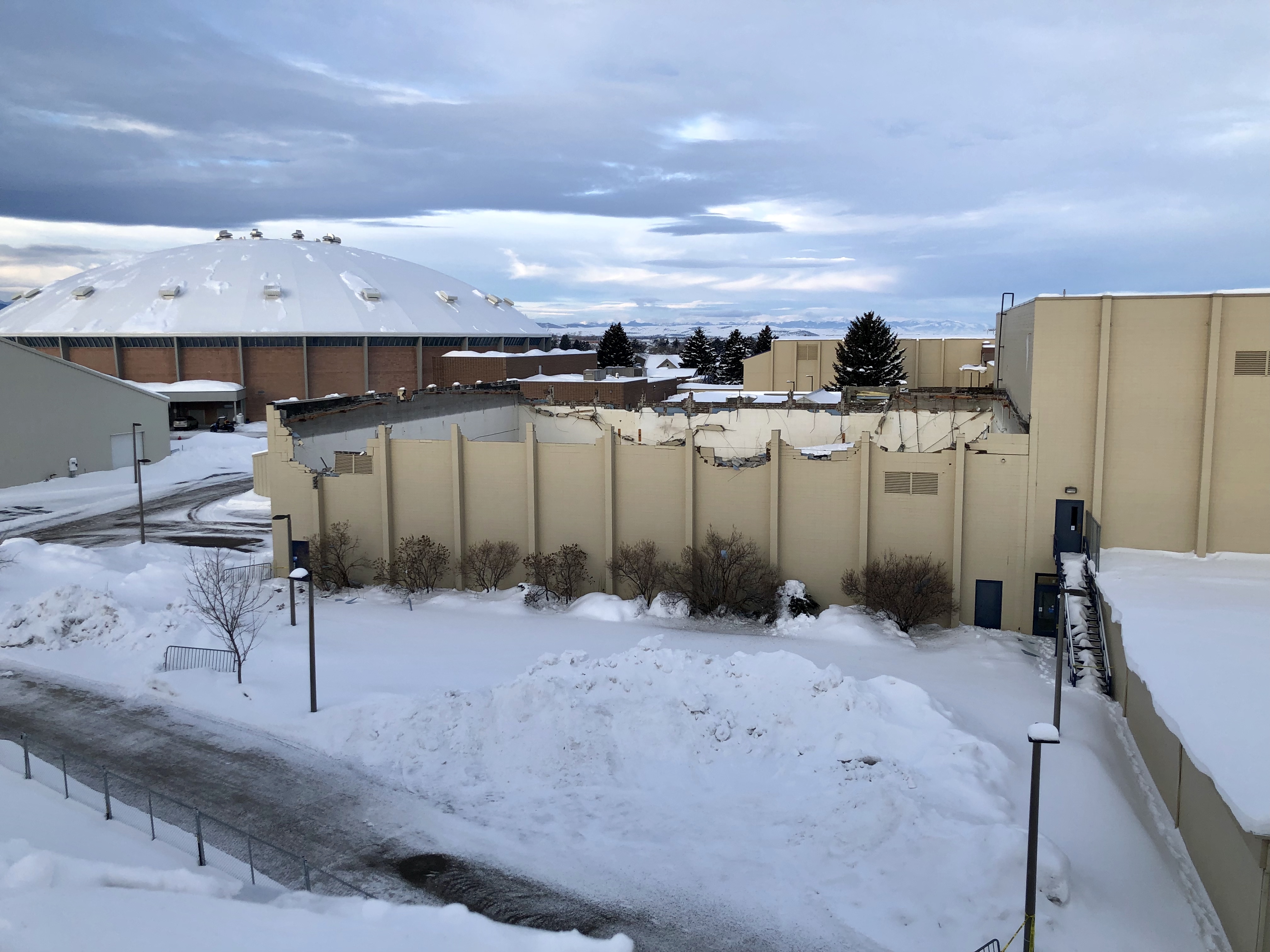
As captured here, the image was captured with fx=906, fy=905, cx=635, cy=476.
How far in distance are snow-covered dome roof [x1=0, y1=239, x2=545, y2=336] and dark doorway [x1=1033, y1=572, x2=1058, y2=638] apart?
63.0 metres

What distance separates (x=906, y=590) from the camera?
80.9 feet

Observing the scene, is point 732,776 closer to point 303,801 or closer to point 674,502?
point 303,801

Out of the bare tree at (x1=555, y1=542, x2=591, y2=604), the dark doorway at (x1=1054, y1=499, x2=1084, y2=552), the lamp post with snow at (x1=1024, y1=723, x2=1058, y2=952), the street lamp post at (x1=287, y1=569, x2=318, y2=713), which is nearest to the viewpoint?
the lamp post with snow at (x1=1024, y1=723, x2=1058, y2=952)

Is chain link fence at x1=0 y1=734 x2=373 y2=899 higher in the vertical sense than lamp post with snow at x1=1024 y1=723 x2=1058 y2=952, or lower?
lower

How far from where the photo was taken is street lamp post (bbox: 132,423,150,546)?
33219 millimetres

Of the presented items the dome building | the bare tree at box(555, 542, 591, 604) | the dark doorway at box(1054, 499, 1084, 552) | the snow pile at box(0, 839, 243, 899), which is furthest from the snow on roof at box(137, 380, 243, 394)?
the snow pile at box(0, 839, 243, 899)

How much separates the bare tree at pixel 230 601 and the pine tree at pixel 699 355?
8209 cm

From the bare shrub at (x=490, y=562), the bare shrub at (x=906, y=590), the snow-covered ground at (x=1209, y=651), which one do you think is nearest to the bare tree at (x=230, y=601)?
the bare shrub at (x=490, y=562)

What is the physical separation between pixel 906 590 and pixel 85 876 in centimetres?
1984

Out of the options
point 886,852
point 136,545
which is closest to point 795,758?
point 886,852

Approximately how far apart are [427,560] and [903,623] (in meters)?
14.2

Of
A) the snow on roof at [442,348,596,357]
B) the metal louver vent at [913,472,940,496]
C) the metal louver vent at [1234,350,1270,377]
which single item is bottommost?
the metal louver vent at [913,472,940,496]

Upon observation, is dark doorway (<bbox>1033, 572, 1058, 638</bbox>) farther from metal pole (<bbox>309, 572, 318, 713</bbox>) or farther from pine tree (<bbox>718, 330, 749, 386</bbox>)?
pine tree (<bbox>718, 330, 749, 386</bbox>)

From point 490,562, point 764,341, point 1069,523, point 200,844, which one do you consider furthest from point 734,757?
point 764,341
